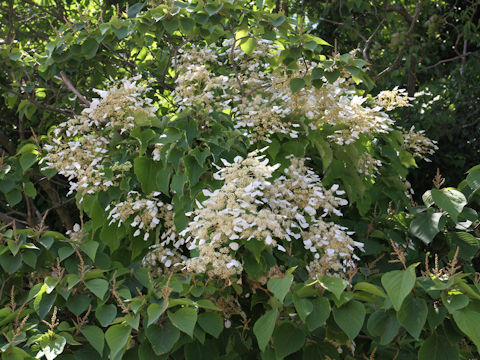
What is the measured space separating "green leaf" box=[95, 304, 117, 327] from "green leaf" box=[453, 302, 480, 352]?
3.49 feet

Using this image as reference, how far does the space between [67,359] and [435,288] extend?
46.7 inches

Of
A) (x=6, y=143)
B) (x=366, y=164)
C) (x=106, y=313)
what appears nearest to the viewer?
(x=106, y=313)

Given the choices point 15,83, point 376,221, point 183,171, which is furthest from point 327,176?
point 15,83

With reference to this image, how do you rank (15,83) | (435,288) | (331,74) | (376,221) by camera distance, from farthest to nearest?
(15,83)
(376,221)
(331,74)
(435,288)

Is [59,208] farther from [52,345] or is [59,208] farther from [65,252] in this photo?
[52,345]

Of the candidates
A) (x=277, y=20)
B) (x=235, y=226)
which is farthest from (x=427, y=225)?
(x=277, y=20)

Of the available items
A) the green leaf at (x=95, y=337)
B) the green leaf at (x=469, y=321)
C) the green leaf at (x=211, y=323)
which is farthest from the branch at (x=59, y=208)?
the green leaf at (x=469, y=321)

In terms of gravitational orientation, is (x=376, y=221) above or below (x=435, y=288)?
below

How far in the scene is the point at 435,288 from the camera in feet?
5.53

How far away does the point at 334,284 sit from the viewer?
1.81 metres

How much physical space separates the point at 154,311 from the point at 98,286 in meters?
0.34

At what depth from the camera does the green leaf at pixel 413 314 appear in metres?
1.69

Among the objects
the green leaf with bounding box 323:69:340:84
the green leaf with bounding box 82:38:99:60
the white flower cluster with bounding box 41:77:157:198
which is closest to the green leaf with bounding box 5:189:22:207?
the white flower cluster with bounding box 41:77:157:198

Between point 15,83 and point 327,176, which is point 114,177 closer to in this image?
point 327,176
